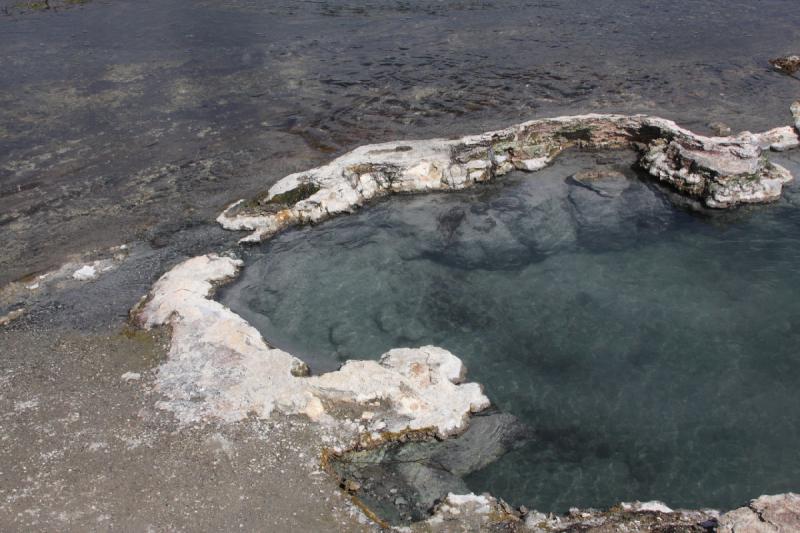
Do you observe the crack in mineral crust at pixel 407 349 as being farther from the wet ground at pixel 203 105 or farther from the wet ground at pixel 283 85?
the wet ground at pixel 283 85

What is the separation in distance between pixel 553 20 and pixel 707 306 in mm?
19562

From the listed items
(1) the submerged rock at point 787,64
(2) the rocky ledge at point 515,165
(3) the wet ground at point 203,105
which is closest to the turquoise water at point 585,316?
(2) the rocky ledge at point 515,165

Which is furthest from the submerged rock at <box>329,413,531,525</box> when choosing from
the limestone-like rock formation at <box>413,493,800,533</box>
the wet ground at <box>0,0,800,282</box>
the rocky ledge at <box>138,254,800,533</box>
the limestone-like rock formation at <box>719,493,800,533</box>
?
the wet ground at <box>0,0,800,282</box>

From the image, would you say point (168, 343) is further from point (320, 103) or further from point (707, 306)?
point (320, 103)

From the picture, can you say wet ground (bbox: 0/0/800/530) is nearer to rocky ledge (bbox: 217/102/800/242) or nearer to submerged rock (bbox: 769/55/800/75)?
submerged rock (bbox: 769/55/800/75)

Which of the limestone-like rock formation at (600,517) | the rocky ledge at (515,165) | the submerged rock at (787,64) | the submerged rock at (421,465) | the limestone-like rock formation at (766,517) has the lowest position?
the submerged rock at (421,465)

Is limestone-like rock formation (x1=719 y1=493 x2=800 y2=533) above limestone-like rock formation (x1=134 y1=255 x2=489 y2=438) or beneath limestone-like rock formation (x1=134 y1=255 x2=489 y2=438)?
above

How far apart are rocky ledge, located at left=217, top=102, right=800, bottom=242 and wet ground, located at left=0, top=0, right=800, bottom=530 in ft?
4.96

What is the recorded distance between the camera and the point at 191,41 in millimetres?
27156

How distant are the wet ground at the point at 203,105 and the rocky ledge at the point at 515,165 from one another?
1512 millimetres

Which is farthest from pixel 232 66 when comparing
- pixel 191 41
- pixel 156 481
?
pixel 156 481

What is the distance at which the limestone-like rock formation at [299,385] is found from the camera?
9.37 m

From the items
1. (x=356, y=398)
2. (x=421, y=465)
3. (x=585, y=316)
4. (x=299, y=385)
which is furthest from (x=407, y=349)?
(x=585, y=316)

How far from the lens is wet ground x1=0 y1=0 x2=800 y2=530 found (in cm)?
1010
